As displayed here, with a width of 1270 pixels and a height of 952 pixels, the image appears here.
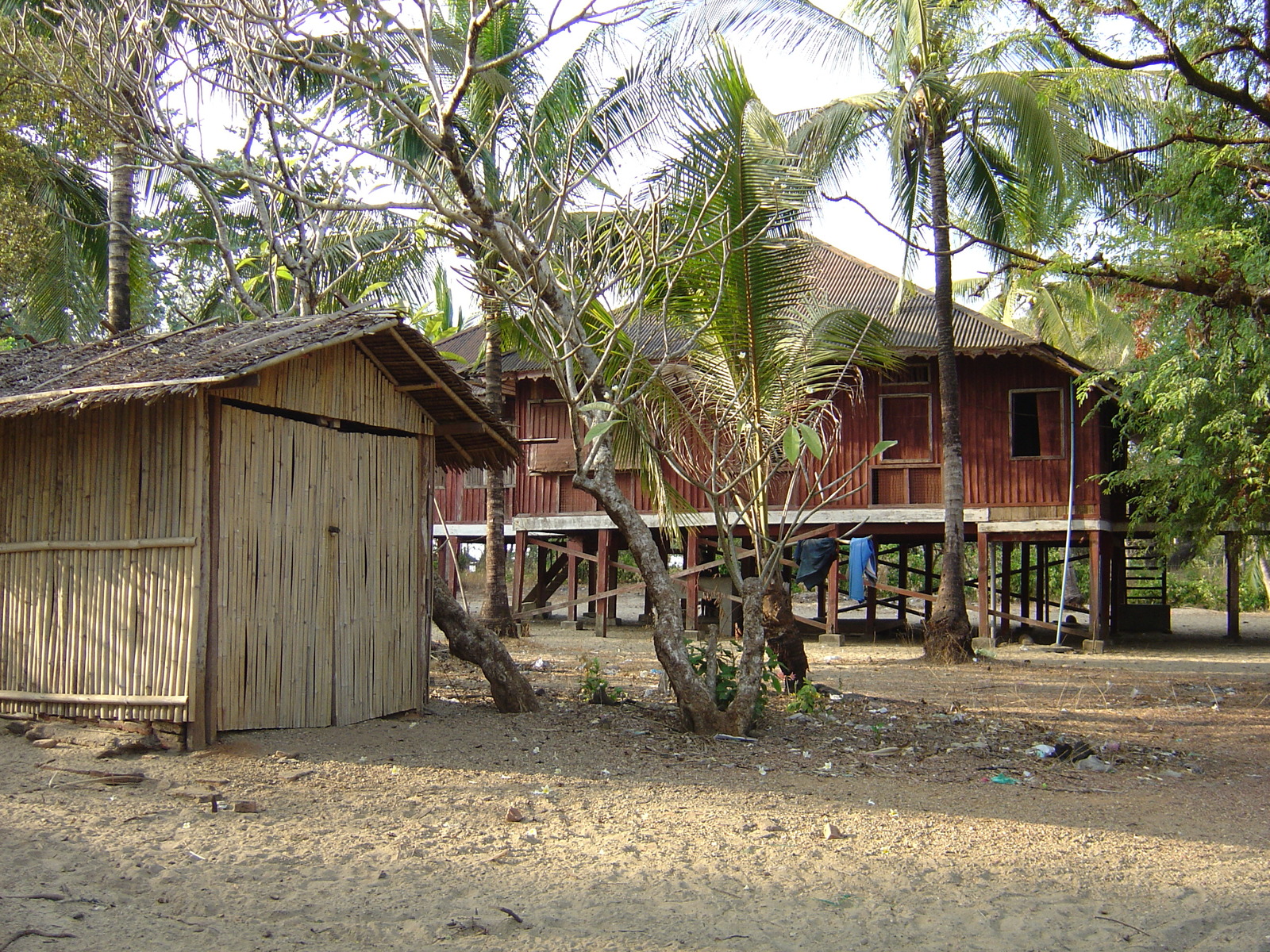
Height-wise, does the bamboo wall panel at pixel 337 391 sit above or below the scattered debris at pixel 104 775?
above

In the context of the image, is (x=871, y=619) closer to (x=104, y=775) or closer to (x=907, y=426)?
(x=907, y=426)

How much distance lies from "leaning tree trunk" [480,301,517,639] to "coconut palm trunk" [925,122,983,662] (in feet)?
19.3

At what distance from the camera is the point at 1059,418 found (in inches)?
648

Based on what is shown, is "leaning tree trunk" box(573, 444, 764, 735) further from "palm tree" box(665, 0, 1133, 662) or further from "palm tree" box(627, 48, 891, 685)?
"palm tree" box(665, 0, 1133, 662)

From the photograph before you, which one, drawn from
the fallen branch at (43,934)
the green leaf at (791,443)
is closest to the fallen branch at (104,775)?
the fallen branch at (43,934)

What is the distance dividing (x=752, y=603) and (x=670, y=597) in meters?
0.57

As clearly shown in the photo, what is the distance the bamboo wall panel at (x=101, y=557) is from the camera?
6.48 metres

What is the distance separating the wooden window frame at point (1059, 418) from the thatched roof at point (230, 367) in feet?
33.2

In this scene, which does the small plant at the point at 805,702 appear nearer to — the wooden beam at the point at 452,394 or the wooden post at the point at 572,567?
the wooden beam at the point at 452,394

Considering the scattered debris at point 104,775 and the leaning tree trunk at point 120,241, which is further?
the leaning tree trunk at point 120,241

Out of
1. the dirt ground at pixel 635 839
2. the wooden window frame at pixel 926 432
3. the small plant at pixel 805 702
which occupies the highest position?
the wooden window frame at pixel 926 432

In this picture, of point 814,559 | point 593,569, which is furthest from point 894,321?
point 593,569

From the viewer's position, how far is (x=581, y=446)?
7062 millimetres

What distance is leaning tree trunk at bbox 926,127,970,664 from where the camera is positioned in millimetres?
13727
